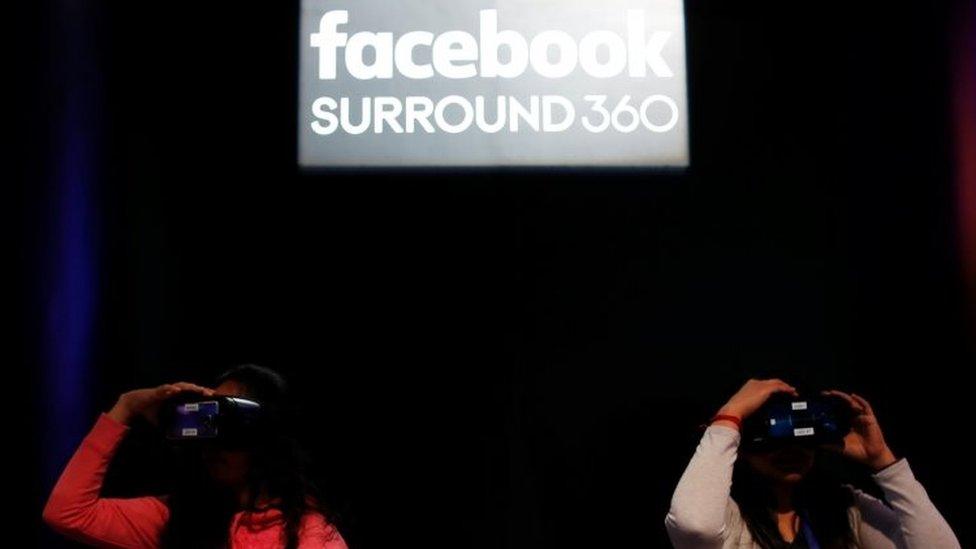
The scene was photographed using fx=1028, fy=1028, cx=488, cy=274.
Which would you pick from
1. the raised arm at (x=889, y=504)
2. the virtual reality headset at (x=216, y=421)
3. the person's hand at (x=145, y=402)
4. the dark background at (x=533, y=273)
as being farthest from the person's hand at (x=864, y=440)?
the person's hand at (x=145, y=402)

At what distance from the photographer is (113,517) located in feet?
6.31

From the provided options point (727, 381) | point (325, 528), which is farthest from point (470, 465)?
point (727, 381)

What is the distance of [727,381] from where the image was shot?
2.38 metres

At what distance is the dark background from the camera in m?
2.34

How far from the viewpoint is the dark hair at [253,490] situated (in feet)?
6.33

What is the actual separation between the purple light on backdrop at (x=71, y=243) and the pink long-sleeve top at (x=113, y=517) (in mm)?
349

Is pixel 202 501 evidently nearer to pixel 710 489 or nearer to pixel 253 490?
pixel 253 490

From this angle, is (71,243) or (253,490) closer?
(253,490)

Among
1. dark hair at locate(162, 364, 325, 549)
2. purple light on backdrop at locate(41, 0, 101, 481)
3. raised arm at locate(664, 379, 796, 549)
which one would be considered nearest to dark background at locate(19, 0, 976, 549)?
purple light on backdrop at locate(41, 0, 101, 481)

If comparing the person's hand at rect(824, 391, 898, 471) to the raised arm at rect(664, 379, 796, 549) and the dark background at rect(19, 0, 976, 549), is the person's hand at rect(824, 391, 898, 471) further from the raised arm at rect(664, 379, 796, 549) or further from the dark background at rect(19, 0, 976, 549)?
the dark background at rect(19, 0, 976, 549)

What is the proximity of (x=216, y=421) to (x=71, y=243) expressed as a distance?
691 millimetres

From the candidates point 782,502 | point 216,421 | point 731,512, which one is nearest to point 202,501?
point 216,421

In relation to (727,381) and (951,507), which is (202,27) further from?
(951,507)

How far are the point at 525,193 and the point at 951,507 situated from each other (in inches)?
47.5
